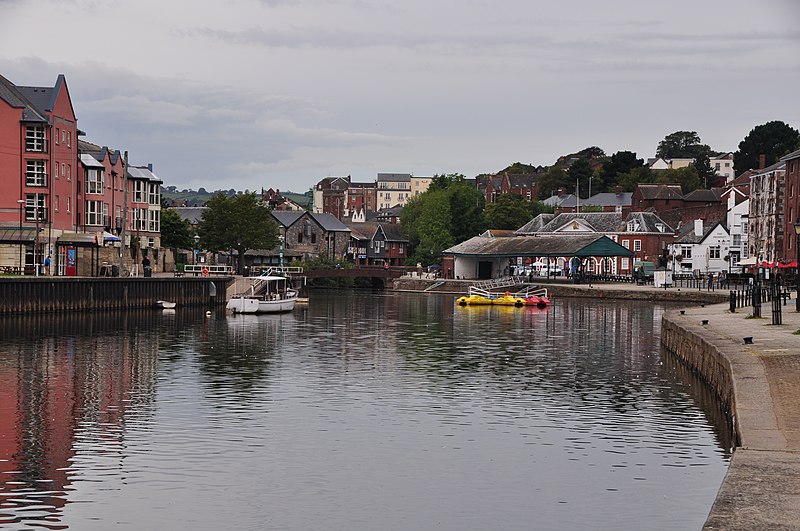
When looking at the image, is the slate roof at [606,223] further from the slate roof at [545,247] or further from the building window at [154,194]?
the building window at [154,194]

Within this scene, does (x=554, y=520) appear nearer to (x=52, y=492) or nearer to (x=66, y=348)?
(x=52, y=492)

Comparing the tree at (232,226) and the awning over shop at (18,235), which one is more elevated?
the tree at (232,226)

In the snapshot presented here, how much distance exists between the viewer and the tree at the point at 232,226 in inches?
5723

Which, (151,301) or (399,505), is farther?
(151,301)

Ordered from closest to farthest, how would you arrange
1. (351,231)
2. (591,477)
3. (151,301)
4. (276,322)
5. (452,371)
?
(591,477)
(452,371)
(276,322)
(151,301)
(351,231)

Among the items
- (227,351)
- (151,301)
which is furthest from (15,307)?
(227,351)

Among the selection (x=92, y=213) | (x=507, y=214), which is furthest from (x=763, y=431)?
(x=507, y=214)

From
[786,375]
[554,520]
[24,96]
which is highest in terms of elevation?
[24,96]

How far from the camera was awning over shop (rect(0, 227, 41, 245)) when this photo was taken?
8525 centimetres

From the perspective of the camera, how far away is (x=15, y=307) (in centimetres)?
7112

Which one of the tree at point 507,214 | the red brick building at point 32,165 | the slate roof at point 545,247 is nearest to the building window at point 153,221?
the red brick building at point 32,165

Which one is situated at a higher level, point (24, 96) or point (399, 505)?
point (24, 96)

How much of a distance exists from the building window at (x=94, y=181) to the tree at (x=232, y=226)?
40.0 metres

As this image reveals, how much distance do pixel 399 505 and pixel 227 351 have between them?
3296 centimetres
